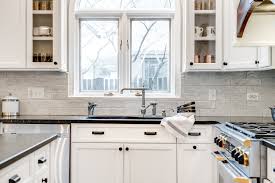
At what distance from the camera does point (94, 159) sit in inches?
125

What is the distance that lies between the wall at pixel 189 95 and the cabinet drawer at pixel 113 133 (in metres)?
0.68

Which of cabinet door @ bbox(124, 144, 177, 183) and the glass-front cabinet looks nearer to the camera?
cabinet door @ bbox(124, 144, 177, 183)

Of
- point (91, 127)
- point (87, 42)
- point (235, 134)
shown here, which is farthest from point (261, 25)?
point (87, 42)

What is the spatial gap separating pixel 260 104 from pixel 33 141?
2.69m

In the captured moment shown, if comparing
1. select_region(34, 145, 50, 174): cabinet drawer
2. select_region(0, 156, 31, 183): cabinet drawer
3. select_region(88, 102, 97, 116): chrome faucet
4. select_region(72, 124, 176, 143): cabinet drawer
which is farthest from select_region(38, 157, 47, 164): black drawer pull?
select_region(88, 102, 97, 116): chrome faucet

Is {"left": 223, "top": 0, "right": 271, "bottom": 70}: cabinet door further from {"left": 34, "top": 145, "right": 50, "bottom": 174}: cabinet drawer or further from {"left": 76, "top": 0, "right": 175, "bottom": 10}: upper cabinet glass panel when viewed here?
{"left": 34, "top": 145, "right": 50, "bottom": 174}: cabinet drawer

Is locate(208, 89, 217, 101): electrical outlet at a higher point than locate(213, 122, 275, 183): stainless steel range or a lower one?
higher

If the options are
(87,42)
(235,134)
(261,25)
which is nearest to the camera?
(235,134)

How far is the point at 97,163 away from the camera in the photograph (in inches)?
125

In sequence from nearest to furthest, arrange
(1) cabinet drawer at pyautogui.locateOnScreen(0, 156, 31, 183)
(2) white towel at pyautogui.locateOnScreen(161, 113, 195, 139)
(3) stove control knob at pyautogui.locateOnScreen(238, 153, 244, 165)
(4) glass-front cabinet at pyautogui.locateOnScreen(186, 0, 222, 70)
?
(1) cabinet drawer at pyautogui.locateOnScreen(0, 156, 31, 183), (3) stove control knob at pyautogui.locateOnScreen(238, 153, 244, 165), (2) white towel at pyautogui.locateOnScreen(161, 113, 195, 139), (4) glass-front cabinet at pyautogui.locateOnScreen(186, 0, 222, 70)

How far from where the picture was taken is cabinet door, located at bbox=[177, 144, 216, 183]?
312cm

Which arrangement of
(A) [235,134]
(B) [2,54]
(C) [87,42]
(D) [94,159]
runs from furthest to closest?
1. (C) [87,42]
2. (B) [2,54]
3. (D) [94,159]
4. (A) [235,134]

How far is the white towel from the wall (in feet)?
2.49

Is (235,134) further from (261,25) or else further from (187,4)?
(187,4)
